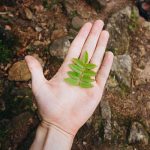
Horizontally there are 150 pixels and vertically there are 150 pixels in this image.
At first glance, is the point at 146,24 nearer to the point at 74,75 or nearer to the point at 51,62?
the point at 51,62

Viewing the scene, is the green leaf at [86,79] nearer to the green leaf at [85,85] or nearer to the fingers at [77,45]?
the green leaf at [85,85]

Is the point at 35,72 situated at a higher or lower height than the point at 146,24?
higher

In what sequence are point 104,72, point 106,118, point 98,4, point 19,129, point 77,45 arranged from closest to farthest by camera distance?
point 104,72
point 77,45
point 19,129
point 106,118
point 98,4

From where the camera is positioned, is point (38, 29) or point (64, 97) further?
point (38, 29)

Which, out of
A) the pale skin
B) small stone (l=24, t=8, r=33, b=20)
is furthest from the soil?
the pale skin

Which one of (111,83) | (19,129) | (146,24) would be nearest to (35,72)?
(19,129)

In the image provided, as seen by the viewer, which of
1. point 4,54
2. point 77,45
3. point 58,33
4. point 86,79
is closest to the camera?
point 86,79
